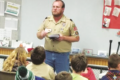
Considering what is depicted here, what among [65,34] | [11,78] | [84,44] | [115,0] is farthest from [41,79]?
[115,0]

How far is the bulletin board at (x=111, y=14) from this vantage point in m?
3.70

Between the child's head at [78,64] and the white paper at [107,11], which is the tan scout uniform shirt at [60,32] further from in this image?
the white paper at [107,11]

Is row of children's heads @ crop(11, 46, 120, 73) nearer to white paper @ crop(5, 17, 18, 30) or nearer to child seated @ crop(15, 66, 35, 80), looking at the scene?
child seated @ crop(15, 66, 35, 80)

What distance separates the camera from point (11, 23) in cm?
437

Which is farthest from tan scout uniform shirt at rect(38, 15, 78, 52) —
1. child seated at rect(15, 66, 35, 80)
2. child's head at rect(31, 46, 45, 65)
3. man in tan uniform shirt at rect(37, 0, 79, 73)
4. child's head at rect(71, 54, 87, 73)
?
child seated at rect(15, 66, 35, 80)

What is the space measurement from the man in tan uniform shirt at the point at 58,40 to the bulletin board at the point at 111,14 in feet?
3.55

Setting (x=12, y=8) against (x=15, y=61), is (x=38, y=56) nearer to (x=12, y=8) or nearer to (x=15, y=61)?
(x=15, y=61)

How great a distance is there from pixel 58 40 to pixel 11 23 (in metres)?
1.87

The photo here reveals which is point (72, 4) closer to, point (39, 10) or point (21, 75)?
point (39, 10)

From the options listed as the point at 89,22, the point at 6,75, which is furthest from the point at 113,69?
the point at 89,22

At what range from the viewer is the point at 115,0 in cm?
368

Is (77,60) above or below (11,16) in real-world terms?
below

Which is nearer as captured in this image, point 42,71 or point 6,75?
point 42,71

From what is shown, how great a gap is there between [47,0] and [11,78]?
83.4 inches
